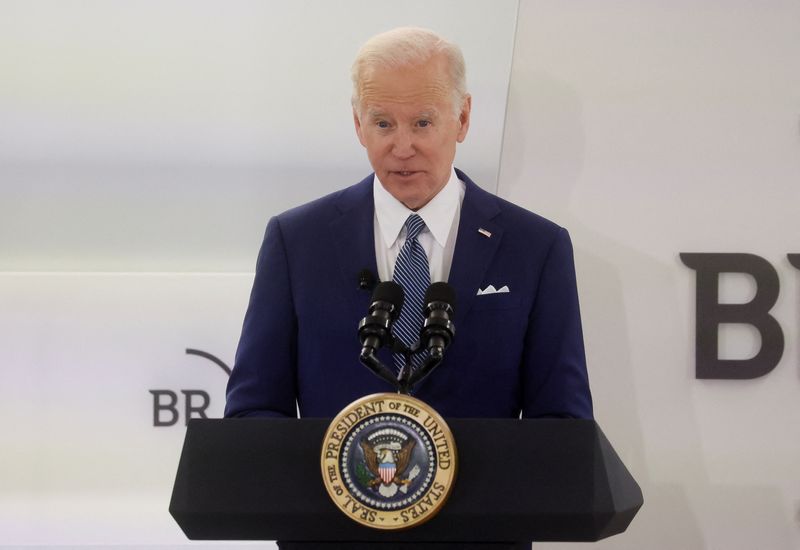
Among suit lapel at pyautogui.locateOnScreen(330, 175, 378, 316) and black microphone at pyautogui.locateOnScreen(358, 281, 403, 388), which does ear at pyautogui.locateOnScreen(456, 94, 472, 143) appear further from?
black microphone at pyautogui.locateOnScreen(358, 281, 403, 388)

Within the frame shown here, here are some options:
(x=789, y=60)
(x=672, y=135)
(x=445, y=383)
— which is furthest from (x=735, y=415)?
(x=445, y=383)

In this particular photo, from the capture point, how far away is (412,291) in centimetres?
200

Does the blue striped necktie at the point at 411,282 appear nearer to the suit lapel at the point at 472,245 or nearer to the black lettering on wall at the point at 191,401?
the suit lapel at the point at 472,245

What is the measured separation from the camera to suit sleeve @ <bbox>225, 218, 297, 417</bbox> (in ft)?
6.63

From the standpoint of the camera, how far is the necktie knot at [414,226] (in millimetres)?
2100

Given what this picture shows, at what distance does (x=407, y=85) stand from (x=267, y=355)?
563 millimetres

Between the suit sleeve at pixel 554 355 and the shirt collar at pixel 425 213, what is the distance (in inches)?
8.3

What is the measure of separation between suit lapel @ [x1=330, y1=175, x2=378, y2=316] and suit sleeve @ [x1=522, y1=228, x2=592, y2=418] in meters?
0.32

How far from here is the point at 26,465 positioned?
2963 mm

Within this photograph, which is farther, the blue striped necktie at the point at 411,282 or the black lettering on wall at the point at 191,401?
the black lettering on wall at the point at 191,401

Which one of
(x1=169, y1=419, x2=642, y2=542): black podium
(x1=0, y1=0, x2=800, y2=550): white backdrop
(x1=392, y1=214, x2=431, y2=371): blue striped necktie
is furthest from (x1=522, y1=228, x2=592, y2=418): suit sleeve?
(x1=0, y1=0, x2=800, y2=550): white backdrop

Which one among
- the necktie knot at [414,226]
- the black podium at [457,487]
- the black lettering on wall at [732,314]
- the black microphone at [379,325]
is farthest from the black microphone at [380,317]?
the black lettering on wall at [732,314]

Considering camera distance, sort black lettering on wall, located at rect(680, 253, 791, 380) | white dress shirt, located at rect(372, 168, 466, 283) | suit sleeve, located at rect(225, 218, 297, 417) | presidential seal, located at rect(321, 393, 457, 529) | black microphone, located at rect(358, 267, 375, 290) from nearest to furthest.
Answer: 1. presidential seal, located at rect(321, 393, 457, 529)
2. black microphone, located at rect(358, 267, 375, 290)
3. suit sleeve, located at rect(225, 218, 297, 417)
4. white dress shirt, located at rect(372, 168, 466, 283)
5. black lettering on wall, located at rect(680, 253, 791, 380)

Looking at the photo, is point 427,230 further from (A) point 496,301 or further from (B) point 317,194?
(B) point 317,194
